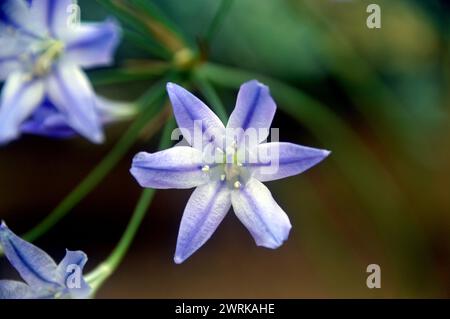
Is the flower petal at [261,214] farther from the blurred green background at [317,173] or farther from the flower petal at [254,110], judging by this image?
the blurred green background at [317,173]

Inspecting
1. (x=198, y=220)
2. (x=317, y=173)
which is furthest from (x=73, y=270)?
(x=317, y=173)

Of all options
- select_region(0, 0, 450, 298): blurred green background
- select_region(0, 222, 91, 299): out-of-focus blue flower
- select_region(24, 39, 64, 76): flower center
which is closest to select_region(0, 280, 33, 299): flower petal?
select_region(0, 222, 91, 299): out-of-focus blue flower

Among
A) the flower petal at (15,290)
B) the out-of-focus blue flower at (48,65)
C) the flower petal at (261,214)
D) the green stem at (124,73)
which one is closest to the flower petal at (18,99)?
the out-of-focus blue flower at (48,65)

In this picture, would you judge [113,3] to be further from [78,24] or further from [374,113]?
[374,113]

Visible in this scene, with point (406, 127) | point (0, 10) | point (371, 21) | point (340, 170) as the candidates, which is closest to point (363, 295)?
point (340, 170)

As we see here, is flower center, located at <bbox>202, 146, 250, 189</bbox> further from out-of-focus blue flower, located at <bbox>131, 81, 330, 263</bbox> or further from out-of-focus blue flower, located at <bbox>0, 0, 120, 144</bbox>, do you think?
out-of-focus blue flower, located at <bbox>0, 0, 120, 144</bbox>

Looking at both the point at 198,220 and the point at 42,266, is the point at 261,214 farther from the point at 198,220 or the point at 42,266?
the point at 42,266
